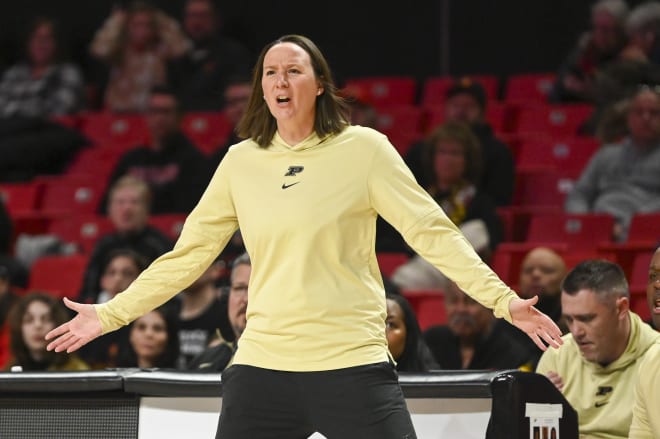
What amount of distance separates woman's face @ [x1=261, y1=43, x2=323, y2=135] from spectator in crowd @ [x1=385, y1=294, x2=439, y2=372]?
56.7 inches

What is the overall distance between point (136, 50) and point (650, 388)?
6.81 metres

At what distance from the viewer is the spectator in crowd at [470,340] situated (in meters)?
5.27

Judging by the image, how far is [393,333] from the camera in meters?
4.41

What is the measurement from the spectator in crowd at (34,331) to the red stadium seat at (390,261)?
1.70m

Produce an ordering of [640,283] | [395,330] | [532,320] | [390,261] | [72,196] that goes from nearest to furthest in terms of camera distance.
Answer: [532,320]
[395,330]
[640,283]
[390,261]
[72,196]

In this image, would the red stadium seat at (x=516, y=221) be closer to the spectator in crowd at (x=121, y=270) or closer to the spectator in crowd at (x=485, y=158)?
the spectator in crowd at (x=485, y=158)

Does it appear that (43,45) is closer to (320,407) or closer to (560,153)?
(560,153)

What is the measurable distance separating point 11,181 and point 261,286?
6.24 meters

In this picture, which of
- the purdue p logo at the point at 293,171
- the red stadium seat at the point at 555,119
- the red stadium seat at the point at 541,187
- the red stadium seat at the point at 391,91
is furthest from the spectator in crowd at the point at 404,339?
the red stadium seat at the point at 391,91

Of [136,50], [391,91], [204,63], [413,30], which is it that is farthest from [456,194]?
[136,50]

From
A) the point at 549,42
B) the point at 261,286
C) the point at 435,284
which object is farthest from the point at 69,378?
Answer: the point at 549,42

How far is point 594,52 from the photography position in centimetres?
848

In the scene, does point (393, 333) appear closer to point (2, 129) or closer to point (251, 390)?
point (251, 390)

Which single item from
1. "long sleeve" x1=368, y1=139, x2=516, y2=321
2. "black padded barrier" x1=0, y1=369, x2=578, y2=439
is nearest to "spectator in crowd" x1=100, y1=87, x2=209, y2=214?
"black padded barrier" x1=0, y1=369, x2=578, y2=439
